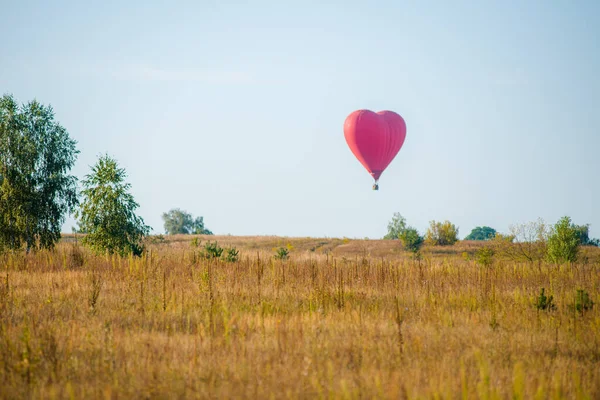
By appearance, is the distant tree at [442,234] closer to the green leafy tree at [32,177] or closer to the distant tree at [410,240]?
the distant tree at [410,240]

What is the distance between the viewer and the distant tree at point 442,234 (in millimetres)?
49906

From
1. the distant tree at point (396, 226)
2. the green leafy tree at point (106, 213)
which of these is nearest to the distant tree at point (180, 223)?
the distant tree at point (396, 226)

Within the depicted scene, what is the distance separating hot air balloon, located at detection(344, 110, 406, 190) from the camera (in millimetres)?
33344

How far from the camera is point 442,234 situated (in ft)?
166

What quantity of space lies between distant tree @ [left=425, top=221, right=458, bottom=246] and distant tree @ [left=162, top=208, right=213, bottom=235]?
175ft

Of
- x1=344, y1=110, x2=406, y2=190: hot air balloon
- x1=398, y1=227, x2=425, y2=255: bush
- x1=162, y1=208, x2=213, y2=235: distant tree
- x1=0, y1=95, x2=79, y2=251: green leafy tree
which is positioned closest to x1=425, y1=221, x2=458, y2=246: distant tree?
x1=398, y1=227, x2=425, y2=255: bush

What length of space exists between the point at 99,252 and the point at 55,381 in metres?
16.2

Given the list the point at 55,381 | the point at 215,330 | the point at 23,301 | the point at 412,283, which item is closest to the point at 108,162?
the point at 23,301

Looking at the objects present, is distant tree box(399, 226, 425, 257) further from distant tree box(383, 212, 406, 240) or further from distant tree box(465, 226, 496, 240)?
distant tree box(465, 226, 496, 240)

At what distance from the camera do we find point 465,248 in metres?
45.2

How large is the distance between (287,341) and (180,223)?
90.8 metres

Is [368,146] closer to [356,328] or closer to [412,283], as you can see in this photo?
[412,283]

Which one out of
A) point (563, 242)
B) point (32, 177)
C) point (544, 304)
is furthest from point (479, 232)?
point (544, 304)

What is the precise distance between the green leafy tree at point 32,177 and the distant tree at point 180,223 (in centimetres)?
6290
